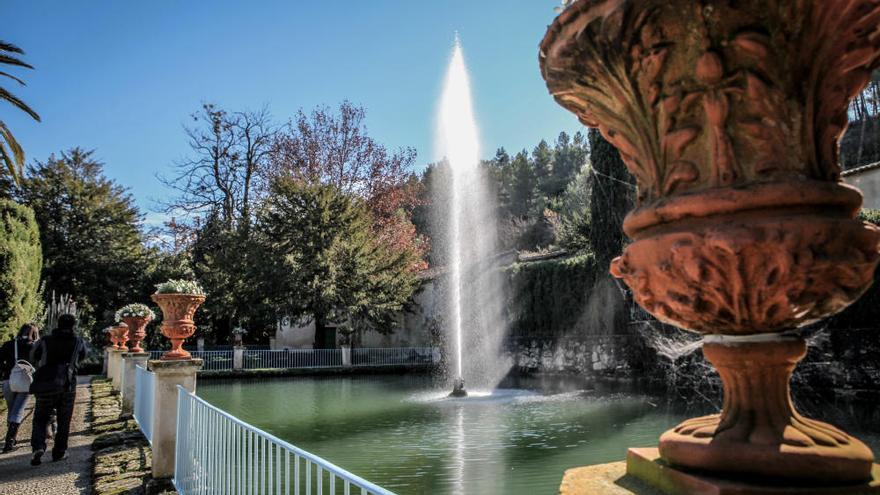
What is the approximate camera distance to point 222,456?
397 cm

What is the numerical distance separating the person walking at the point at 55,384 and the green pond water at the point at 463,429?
9.49 feet

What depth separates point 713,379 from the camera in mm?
12719

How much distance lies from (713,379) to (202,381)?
15845mm

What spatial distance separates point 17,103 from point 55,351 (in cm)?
900

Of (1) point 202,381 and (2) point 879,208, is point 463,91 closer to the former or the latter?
(2) point 879,208

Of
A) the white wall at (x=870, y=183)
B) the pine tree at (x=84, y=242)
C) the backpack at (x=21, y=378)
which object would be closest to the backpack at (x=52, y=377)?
the backpack at (x=21, y=378)

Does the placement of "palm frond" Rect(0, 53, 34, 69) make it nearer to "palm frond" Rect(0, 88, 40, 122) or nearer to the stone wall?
"palm frond" Rect(0, 88, 40, 122)

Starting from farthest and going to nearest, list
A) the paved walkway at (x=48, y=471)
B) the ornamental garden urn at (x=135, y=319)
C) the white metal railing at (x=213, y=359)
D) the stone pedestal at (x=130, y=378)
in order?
1. the white metal railing at (x=213, y=359)
2. the ornamental garden urn at (x=135, y=319)
3. the stone pedestal at (x=130, y=378)
4. the paved walkway at (x=48, y=471)

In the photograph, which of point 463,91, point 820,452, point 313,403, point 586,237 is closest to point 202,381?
point 313,403

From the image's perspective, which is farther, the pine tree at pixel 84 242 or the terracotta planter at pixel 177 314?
the pine tree at pixel 84 242

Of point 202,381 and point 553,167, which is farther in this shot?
point 553,167

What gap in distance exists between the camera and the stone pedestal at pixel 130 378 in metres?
9.96

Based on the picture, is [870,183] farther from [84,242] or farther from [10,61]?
[84,242]

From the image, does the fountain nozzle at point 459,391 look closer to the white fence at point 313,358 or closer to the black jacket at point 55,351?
the white fence at point 313,358
